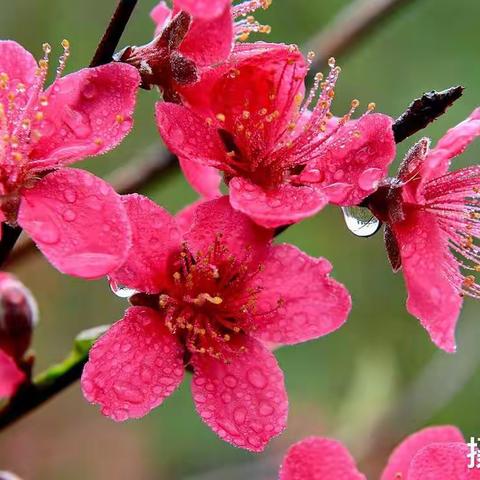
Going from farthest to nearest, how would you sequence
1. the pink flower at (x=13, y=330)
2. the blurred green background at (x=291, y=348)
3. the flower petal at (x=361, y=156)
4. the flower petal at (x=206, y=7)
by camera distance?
the blurred green background at (x=291, y=348) < the pink flower at (x=13, y=330) < the flower petal at (x=361, y=156) < the flower petal at (x=206, y=7)

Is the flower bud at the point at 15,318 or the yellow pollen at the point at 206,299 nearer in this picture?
the yellow pollen at the point at 206,299

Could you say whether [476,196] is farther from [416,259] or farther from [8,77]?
[8,77]

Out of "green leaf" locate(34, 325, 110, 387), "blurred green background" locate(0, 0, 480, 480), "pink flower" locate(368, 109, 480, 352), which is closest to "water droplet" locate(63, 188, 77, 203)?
"green leaf" locate(34, 325, 110, 387)

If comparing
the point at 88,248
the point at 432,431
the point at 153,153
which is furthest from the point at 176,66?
the point at 153,153

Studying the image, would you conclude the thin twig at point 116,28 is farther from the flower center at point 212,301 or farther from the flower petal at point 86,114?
the flower center at point 212,301

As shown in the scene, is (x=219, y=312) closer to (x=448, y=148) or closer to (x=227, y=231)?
(x=227, y=231)

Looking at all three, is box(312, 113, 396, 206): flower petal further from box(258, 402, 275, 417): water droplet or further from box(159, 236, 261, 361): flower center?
box(258, 402, 275, 417): water droplet

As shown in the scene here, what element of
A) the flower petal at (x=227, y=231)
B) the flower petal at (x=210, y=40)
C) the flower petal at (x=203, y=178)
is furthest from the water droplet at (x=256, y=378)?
the flower petal at (x=210, y=40)
